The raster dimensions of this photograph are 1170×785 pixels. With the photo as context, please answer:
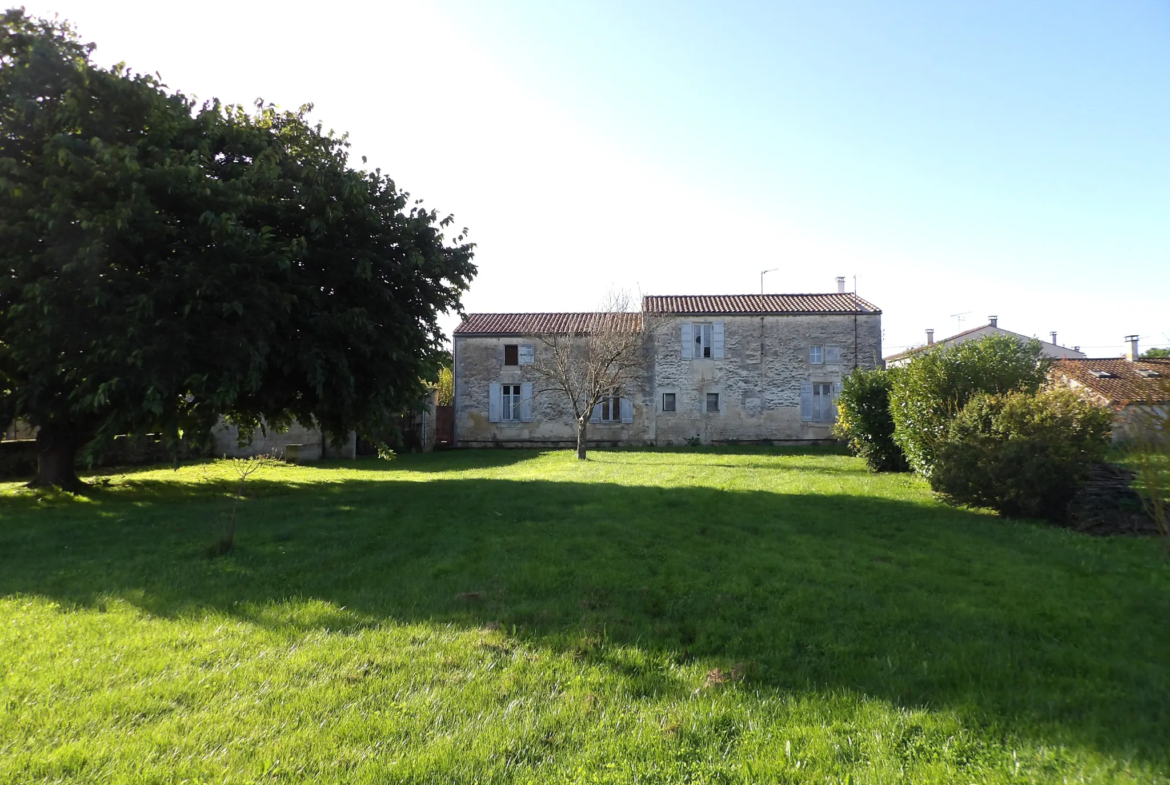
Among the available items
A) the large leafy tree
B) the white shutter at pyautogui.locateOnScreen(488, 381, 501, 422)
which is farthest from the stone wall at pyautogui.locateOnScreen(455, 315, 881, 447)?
the large leafy tree

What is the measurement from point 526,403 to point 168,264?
20.9 m

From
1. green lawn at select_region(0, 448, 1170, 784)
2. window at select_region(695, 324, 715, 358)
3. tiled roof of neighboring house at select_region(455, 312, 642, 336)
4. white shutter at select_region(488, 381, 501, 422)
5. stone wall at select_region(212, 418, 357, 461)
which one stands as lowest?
green lawn at select_region(0, 448, 1170, 784)

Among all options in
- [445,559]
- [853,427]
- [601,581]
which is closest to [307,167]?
[445,559]

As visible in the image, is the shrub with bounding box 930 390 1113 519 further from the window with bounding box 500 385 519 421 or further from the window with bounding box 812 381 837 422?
the window with bounding box 500 385 519 421

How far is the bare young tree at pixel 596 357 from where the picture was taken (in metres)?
22.8

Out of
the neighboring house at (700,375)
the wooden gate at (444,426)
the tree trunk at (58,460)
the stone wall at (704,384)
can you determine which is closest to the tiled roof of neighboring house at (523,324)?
the neighboring house at (700,375)

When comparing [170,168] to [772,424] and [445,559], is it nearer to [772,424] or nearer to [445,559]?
[445,559]

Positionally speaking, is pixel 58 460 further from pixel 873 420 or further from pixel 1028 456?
pixel 873 420

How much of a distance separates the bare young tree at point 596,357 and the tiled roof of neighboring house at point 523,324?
2.36 ft

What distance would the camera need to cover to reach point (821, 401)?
1140 inches

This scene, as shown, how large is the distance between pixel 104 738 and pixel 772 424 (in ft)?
92.3

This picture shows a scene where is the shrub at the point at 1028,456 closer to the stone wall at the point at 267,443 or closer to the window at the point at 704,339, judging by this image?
the stone wall at the point at 267,443

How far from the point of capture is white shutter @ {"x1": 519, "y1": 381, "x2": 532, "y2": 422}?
3022 centimetres

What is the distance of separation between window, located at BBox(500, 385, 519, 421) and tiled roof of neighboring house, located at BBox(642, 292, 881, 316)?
7.43 m
